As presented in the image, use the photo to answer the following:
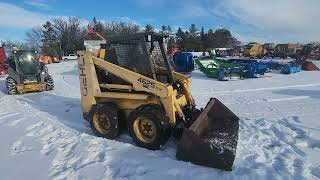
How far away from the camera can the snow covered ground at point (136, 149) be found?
16.8 feet

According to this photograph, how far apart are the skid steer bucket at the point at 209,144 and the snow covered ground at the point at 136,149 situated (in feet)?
0.44

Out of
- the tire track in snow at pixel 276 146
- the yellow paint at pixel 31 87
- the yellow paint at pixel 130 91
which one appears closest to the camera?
the tire track in snow at pixel 276 146

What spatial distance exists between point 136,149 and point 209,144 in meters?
1.62

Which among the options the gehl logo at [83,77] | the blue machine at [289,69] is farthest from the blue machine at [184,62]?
the gehl logo at [83,77]

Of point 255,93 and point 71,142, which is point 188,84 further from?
point 255,93

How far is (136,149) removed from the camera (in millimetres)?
6203

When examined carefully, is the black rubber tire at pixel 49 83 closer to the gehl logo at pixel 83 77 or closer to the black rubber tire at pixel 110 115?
the gehl logo at pixel 83 77

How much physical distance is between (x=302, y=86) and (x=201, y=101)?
614 centimetres

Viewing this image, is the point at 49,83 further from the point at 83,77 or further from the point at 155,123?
the point at 155,123

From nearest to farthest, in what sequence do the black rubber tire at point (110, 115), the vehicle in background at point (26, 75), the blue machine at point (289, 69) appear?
A: the black rubber tire at point (110, 115) → the vehicle in background at point (26, 75) → the blue machine at point (289, 69)

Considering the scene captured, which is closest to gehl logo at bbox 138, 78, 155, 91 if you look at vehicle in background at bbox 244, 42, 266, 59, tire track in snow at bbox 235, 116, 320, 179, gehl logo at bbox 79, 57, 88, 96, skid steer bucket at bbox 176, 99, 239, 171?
skid steer bucket at bbox 176, 99, 239, 171

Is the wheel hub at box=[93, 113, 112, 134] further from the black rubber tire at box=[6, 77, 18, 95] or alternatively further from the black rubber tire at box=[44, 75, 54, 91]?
the black rubber tire at box=[6, 77, 18, 95]

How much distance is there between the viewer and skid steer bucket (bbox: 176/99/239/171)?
5.14 metres

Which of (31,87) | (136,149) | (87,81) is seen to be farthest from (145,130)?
(31,87)
